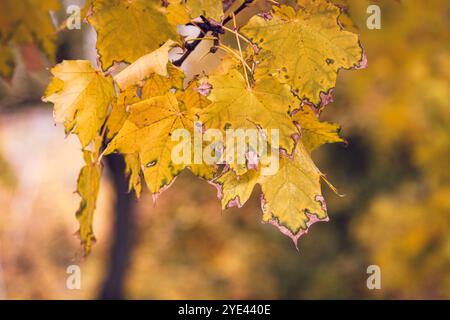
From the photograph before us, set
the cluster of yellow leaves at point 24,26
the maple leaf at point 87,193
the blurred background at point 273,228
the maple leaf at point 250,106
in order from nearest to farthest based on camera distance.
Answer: the maple leaf at point 250,106
the maple leaf at point 87,193
the cluster of yellow leaves at point 24,26
the blurred background at point 273,228

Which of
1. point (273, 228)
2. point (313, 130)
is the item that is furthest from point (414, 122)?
point (313, 130)

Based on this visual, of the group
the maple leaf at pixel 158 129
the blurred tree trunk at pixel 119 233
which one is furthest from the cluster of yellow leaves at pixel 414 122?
the maple leaf at pixel 158 129

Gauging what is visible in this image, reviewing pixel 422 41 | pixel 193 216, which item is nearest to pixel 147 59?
pixel 422 41

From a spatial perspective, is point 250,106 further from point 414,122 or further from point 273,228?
point 273,228

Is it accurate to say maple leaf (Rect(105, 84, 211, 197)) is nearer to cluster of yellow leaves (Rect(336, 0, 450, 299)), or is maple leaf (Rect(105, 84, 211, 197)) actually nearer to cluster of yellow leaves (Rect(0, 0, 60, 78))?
cluster of yellow leaves (Rect(0, 0, 60, 78))

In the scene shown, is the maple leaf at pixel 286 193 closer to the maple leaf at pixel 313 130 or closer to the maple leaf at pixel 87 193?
the maple leaf at pixel 313 130
